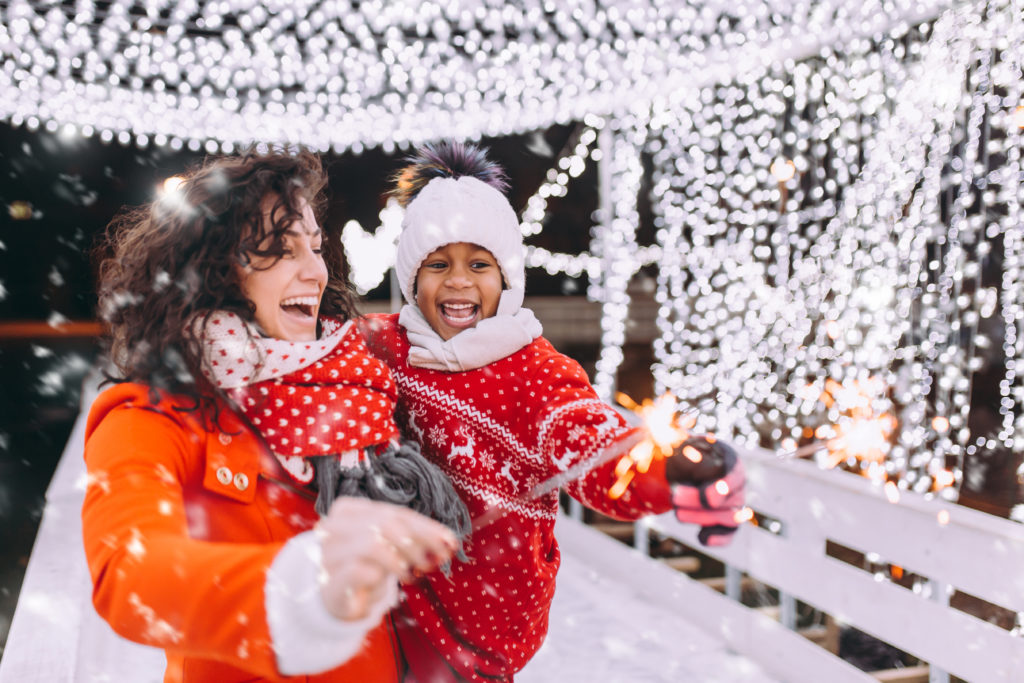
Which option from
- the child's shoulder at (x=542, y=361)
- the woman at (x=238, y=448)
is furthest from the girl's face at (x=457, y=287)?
the woman at (x=238, y=448)

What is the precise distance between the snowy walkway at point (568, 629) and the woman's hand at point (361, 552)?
190 cm

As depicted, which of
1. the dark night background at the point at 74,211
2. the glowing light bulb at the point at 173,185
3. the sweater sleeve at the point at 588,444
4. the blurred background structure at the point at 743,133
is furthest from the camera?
the dark night background at the point at 74,211

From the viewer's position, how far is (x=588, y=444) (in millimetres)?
1397

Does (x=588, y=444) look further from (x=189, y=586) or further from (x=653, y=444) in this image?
(x=189, y=586)

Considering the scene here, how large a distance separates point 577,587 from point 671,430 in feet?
10.5

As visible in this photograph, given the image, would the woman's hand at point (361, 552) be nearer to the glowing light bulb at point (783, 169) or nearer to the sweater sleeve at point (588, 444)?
the sweater sleeve at point (588, 444)

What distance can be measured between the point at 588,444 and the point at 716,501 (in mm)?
290

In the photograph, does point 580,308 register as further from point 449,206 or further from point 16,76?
point 449,206

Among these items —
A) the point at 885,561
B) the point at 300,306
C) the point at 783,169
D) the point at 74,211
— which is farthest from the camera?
the point at 74,211

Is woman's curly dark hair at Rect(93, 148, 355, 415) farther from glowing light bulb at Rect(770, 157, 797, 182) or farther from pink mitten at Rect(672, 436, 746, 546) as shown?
glowing light bulb at Rect(770, 157, 797, 182)

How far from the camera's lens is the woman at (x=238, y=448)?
0.81m

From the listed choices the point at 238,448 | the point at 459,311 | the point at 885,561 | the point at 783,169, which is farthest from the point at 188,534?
the point at 783,169

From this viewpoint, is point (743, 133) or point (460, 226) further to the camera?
point (743, 133)

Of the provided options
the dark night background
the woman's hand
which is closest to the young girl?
the woman's hand
